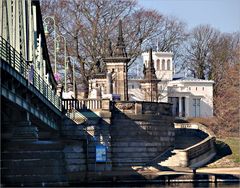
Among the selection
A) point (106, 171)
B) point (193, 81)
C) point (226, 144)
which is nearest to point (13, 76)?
point (106, 171)

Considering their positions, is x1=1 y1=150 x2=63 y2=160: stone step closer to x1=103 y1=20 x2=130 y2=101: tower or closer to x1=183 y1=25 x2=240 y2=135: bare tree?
x1=103 y1=20 x2=130 y2=101: tower

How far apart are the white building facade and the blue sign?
5608 cm

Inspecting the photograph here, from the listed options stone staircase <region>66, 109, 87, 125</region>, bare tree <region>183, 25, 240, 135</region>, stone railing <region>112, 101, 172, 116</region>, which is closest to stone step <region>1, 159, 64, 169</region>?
stone staircase <region>66, 109, 87, 125</region>

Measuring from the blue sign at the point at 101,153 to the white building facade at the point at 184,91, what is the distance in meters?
56.1

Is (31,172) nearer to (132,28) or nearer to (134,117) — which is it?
(134,117)

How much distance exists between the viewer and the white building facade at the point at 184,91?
117m

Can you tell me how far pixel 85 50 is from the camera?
103125mm

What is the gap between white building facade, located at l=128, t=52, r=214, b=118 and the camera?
4592 inches

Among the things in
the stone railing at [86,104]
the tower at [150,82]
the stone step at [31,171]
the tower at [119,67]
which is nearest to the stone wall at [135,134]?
the stone railing at [86,104]

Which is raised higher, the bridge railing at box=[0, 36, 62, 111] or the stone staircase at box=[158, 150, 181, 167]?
the bridge railing at box=[0, 36, 62, 111]

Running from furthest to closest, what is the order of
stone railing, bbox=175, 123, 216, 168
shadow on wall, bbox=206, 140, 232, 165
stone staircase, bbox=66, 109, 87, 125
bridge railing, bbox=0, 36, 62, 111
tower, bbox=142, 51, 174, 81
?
1. tower, bbox=142, 51, 174, 81
2. shadow on wall, bbox=206, 140, 232, 165
3. stone railing, bbox=175, 123, 216, 168
4. stone staircase, bbox=66, 109, 87, 125
5. bridge railing, bbox=0, 36, 62, 111

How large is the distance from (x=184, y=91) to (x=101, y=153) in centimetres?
6006

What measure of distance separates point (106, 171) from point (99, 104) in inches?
178

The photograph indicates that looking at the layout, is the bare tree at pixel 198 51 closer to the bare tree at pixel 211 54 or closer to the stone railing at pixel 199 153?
the bare tree at pixel 211 54
